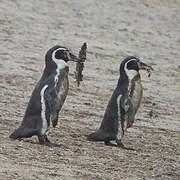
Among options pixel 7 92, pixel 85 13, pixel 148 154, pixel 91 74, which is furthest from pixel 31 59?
pixel 148 154

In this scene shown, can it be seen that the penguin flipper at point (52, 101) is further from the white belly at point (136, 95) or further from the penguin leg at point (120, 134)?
the white belly at point (136, 95)

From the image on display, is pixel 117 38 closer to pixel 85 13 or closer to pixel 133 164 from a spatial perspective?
pixel 85 13

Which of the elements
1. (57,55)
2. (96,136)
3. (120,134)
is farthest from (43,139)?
(120,134)

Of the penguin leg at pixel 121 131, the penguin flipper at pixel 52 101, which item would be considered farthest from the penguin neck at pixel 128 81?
the penguin flipper at pixel 52 101

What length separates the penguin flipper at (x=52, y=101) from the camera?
793cm

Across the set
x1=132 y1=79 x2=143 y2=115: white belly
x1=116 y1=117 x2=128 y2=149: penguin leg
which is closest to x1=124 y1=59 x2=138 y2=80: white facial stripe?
x1=132 y1=79 x2=143 y2=115: white belly

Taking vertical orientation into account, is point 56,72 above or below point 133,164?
above

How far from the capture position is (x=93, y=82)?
A: 1171cm

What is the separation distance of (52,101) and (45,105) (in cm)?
9

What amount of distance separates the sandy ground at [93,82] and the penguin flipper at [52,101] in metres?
0.35

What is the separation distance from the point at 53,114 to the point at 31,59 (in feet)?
14.5

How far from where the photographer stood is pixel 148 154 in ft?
26.3

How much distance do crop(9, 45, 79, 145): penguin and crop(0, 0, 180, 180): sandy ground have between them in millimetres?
156

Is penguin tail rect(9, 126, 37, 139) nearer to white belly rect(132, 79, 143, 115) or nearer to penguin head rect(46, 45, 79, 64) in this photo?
penguin head rect(46, 45, 79, 64)
